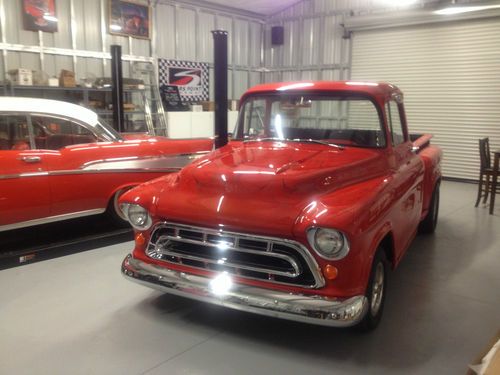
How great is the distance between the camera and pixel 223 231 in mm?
2830

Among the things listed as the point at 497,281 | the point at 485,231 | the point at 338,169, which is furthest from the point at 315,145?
the point at 485,231

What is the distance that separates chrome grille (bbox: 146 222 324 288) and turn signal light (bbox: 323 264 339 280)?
1.6 inches

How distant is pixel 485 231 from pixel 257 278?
4081 mm

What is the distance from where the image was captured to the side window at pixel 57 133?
4.61 m

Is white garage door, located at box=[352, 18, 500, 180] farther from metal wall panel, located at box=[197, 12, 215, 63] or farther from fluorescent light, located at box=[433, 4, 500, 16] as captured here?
metal wall panel, located at box=[197, 12, 215, 63]

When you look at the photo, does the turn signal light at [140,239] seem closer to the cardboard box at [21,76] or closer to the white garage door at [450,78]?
the cardboard box at [21,76]

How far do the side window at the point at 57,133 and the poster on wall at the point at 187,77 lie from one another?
633 cm

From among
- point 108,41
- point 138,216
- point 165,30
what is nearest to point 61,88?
point 108,41

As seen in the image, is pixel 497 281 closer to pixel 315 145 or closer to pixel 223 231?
pixel 315 145

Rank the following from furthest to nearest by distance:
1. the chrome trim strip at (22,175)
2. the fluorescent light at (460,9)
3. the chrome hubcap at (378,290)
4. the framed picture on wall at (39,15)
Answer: the fluorescent light at (460,9) → the framed picture on wall at (39,15) → the chrome trim strip at (22,175) → the chrome hubcap at (378,290)

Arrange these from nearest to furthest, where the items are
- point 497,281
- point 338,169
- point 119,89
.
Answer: point 338,169 → point 497,281 → point 119,89

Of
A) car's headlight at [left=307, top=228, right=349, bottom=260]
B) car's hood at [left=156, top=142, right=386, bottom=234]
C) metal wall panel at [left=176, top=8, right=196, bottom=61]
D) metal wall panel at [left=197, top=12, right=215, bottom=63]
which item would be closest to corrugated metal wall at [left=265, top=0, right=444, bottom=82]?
metal wall panel at [left=197, top=12, right=215, bottom=63]

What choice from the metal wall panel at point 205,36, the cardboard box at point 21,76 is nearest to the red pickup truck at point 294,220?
the cardboard box at point 21,76

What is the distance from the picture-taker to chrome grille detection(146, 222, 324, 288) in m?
2.67
